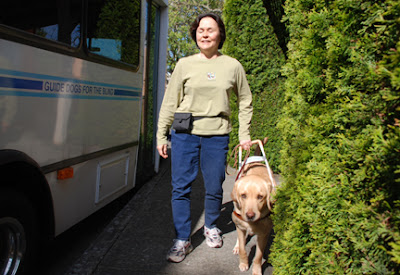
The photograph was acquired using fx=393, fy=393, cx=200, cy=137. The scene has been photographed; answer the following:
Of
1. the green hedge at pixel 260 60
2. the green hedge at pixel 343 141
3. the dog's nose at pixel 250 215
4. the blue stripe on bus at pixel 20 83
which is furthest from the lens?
the green hedge at pixel 260 60

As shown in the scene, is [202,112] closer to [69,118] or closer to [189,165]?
[189,165]

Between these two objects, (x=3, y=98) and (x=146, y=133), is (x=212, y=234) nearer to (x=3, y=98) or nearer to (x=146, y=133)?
(x=3, y=98)

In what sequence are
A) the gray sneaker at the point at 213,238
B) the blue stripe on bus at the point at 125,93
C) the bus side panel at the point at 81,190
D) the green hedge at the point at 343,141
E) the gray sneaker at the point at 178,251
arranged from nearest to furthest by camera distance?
1. the green hedge at the point at 343,141
2. the bus side panel at the point at 81,190
3. the gray sneaker at the point at 178,251
4. the gray sneaker at the point at 213,238
5. the blue stripe on bus at the point at 125,93

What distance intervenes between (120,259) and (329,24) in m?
2.52

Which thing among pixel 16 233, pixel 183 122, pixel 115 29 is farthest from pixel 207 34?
pixel 16 233

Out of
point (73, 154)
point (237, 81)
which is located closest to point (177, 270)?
point (73, 154)

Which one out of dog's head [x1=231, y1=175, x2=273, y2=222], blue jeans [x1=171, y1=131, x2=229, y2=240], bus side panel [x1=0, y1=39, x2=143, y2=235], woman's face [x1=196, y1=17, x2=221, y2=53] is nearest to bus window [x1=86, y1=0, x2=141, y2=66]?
bus side panel [x1=0, y1=39, x2=143, y2=235]

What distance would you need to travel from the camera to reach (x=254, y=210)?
3.00 meters

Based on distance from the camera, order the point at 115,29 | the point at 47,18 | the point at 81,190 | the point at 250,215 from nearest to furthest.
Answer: the point at 47,18 → the point at 250,215 → the point at 81,190 → the point at 115,29

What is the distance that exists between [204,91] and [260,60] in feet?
11.6

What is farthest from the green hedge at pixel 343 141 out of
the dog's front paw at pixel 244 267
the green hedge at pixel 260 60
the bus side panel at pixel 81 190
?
the green hedge at pixel 260 60

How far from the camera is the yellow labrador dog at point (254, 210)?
3016 mm

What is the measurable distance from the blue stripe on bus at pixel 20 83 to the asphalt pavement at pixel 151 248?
4.89 feet

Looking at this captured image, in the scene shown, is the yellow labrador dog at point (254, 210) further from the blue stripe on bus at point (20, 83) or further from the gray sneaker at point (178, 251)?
the blue stripe on bus at point (20, 83)
